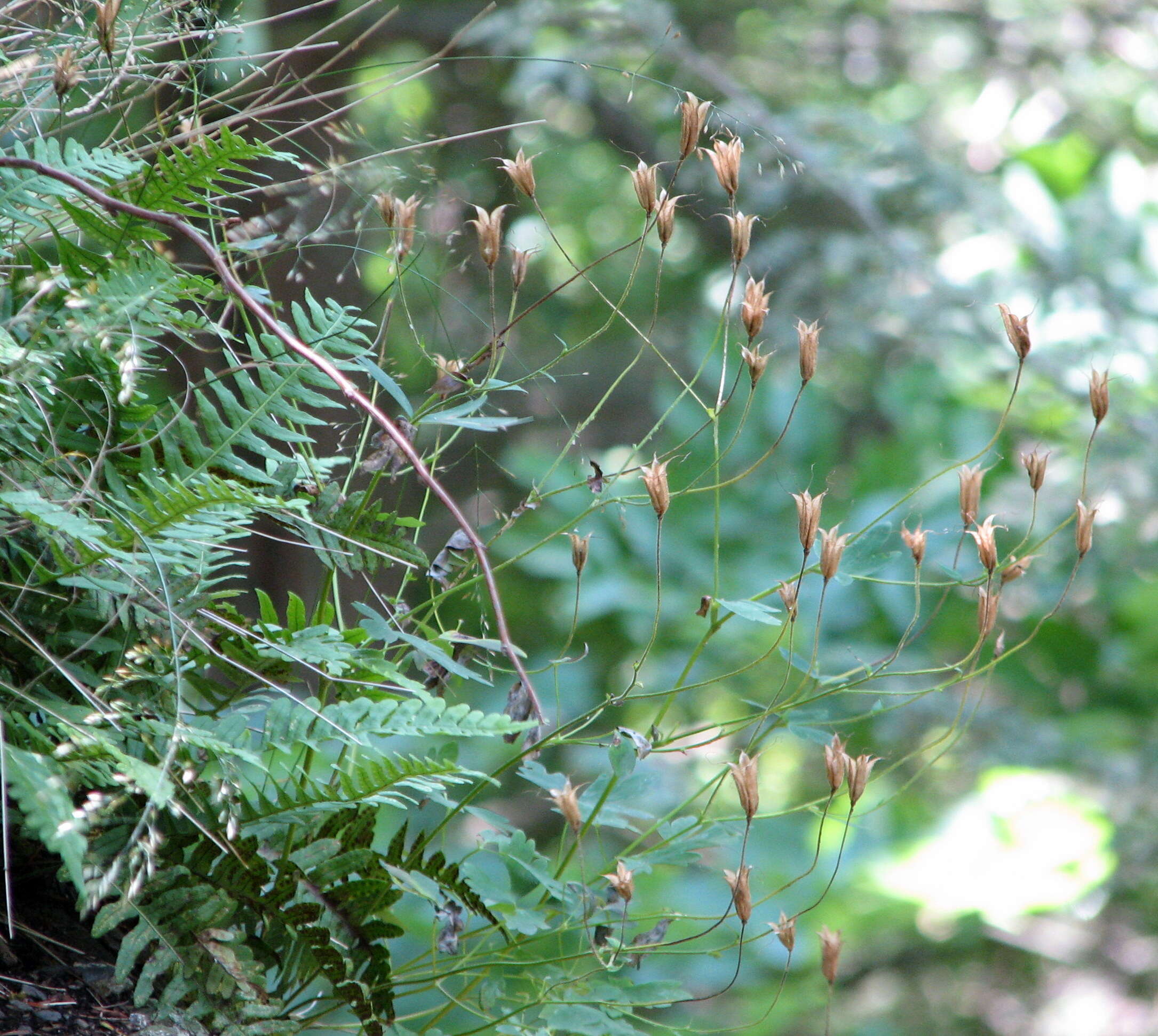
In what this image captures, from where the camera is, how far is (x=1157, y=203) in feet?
6.23

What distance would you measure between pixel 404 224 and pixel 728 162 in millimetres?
126

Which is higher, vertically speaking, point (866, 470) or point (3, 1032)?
point (3, 1032)

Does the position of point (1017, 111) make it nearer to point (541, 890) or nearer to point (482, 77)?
point (482, 77)

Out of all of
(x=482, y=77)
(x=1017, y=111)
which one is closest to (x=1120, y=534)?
(x=1017, y=111)

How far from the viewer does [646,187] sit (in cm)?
37

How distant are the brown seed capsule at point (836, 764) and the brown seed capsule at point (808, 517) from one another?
0.21 ft

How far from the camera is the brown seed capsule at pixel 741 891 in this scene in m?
0.34

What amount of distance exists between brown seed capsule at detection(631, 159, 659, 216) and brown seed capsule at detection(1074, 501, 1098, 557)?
0.18 m

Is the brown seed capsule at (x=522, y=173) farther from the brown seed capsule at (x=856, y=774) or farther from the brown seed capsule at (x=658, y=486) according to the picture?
the brown seed capsule at (x=856, y=774)

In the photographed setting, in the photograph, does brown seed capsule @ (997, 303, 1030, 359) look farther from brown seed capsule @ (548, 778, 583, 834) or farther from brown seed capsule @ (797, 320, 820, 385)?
brown seed capsule @ (548, 778, 583, 834)

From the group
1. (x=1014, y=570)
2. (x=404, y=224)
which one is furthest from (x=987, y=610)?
(x=404, y=224)

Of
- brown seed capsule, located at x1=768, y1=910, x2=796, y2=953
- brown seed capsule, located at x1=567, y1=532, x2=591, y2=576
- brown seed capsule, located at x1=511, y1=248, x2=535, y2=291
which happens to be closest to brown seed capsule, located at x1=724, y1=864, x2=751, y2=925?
brown seed capsule, located at x1=768, y1=910, x2=796, y2=953

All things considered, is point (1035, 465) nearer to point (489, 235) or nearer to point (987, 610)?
point (987, 610)

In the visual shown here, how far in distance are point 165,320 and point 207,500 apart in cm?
8
